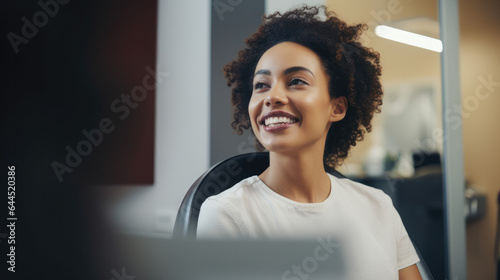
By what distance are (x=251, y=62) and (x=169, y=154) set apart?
0.20 meters

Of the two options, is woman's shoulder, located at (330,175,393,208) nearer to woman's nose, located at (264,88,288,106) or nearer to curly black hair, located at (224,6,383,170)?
curly black hair, located at (224,6,383,170)

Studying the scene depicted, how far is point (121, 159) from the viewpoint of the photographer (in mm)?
626

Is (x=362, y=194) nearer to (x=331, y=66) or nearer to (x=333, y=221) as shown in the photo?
(x=333, y=221)

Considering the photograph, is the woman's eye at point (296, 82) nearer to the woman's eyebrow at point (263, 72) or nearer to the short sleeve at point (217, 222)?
the woman's eyebrow at point (263, 72)

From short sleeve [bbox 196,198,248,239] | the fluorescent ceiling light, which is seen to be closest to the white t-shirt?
short sleeve [bbox 196,198,248,239]

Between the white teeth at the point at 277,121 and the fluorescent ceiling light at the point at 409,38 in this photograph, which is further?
the fluorescent ceiling light at the point at 409,38

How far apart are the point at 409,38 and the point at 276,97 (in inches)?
13.4

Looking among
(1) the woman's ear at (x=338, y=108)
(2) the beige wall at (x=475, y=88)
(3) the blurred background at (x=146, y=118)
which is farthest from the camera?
(2) the beige wall at (x=475, y=88)

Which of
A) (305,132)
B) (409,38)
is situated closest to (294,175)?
(305,132)

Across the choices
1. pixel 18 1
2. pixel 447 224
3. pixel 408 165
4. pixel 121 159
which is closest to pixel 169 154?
pixel 121 159

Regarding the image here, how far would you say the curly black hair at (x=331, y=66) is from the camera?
2.24 ft

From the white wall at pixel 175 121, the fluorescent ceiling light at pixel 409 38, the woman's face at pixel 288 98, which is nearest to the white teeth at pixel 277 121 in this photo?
the woman's face at pixel 288 98

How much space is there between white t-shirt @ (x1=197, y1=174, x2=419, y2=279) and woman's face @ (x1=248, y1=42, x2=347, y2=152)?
88mm

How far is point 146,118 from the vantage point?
25.3 inches
